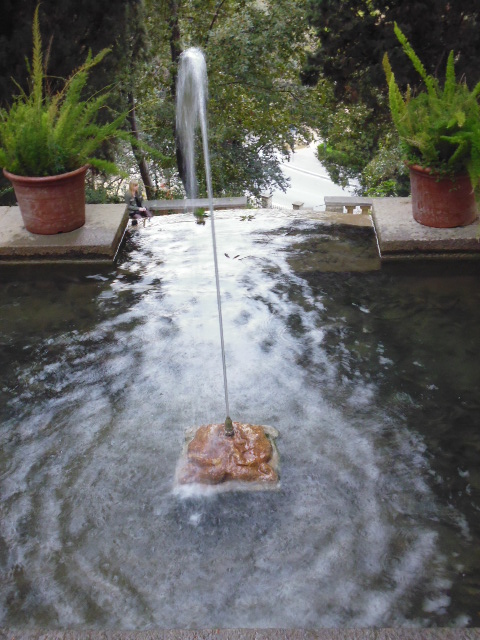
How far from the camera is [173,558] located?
227 cm

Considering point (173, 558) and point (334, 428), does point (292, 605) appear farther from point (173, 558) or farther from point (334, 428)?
point (334, 428)

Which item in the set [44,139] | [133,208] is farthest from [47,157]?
[133,208]

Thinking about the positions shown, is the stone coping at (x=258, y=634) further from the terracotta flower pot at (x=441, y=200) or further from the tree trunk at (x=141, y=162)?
the tree trunk at (x=141, y=162)

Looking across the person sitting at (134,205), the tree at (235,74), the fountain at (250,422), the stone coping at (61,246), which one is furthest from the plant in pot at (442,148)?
the tree at (235,74)

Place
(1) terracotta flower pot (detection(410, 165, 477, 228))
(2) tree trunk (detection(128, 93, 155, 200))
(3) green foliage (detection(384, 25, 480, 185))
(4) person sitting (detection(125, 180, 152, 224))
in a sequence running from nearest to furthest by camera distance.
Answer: (3) green foliage (detection(384, 25, 480, 185)) → (1) terracotta flower pot (detection(410, 165, 477, 228)) → (4) person sitting (detection(125, 180, 152, 224)) → (2) tree trunk (detection(128, 93, 155, 200))

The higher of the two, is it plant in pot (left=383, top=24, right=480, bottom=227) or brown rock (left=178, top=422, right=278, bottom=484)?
plant in pot (left=383, top=24, right=480, bottom=227)

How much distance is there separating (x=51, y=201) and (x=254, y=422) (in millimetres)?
2798

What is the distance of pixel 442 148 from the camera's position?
443 centimetres

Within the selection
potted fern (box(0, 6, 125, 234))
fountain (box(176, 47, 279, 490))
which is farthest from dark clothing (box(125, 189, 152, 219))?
fountain (box(176, 47, 279, 490))

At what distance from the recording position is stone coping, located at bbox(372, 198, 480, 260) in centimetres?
463

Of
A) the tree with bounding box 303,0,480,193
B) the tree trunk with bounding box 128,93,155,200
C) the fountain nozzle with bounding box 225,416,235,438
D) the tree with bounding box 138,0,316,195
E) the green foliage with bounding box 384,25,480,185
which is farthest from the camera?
the tree trunk with bounding box 128,93,155,200

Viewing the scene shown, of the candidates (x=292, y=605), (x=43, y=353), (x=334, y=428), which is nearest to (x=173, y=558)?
(x=292, y=605)

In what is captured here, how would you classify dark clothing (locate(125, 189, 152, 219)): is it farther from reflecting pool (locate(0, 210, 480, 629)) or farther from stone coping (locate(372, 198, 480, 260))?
stone coping (locate(372, 198, 480, 260))

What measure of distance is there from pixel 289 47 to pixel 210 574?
11.9 meters
